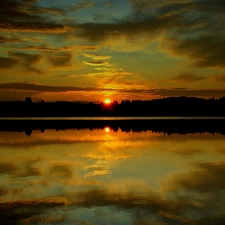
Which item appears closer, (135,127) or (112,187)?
(112,187)

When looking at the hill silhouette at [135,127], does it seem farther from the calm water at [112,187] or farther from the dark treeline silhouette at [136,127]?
the calm water at [112,187]

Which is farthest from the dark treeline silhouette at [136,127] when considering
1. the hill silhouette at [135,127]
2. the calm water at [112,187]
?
the calm water at [112,187]

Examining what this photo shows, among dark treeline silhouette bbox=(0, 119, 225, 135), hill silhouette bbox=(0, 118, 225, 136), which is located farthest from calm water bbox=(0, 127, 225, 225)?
dark treeline silhouette bbox=(0, 119, 225, 135)

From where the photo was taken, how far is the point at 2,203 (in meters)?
12.2

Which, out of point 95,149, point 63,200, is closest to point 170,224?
point 63,200

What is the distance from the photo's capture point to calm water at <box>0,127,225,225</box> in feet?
35.9

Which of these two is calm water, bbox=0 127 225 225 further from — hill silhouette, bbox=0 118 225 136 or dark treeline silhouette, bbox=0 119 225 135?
dark treeline silhouette, bbox=0 119 225 135

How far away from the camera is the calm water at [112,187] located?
10.9 m

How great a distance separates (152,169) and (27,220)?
29.3 ft

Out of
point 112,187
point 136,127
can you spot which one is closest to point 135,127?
point 136,127

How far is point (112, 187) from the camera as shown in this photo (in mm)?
14547

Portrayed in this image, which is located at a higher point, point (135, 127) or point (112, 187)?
point (135, 127)

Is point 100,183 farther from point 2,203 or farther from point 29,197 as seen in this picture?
point 2,203

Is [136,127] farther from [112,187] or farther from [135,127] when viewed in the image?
[112,187]
